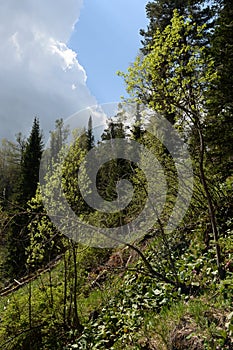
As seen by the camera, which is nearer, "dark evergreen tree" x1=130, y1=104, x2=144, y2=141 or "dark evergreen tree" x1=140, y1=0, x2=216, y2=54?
"dark evergreen tree" x1=130, y1=104, x2=144, y2=141

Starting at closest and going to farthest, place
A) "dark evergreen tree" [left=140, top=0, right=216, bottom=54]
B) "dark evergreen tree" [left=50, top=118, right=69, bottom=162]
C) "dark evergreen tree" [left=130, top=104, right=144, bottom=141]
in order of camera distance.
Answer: "dark evergreen tree" [left=130, top=104, right=144, bottom=141], "dark evergreen tree" [left=50, top=118, right=69, bottom=162], "dark evergreen tree" [left=140, top=0, right=216, bottom=54]

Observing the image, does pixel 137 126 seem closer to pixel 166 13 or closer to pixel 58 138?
pixel 58 138

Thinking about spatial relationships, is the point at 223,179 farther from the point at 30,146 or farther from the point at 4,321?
the point at 30,146

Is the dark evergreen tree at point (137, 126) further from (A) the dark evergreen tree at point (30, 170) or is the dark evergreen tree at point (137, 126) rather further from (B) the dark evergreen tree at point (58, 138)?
(A) the dark evergreen tree at point (30, 170)

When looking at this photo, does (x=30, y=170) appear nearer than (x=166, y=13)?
No

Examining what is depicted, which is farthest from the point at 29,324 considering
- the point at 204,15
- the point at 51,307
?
the point at 204,15

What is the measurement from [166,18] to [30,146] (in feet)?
46.1

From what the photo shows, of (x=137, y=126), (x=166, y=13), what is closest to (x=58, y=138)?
(x=137, y=126)

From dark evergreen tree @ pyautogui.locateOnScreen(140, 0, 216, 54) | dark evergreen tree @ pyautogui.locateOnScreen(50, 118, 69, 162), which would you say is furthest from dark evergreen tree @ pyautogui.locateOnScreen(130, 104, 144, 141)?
dark evergreen tree @ pyautogui.locateOnScreen(140, 0, 216, 54)

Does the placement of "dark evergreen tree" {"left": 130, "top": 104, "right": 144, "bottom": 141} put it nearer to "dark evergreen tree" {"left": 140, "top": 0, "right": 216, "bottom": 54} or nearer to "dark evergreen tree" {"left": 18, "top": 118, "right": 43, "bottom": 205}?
"dark evergreen tree" {"left": 140, "top": 0, "right": 216, "bottom": 54}

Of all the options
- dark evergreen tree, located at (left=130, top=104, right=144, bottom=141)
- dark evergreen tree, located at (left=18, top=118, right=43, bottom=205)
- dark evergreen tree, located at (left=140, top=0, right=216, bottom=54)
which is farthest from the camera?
dark evergreen tree, located at (left=18, top=118, right=43, bottom=205)

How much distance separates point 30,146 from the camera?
24266 millimetres

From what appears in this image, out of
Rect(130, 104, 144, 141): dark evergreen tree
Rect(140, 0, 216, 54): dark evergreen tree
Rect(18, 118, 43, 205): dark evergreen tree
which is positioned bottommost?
Rect(130, 104, 144, 141): dark evergreen tree

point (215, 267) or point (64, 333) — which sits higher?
point (215, 267)
